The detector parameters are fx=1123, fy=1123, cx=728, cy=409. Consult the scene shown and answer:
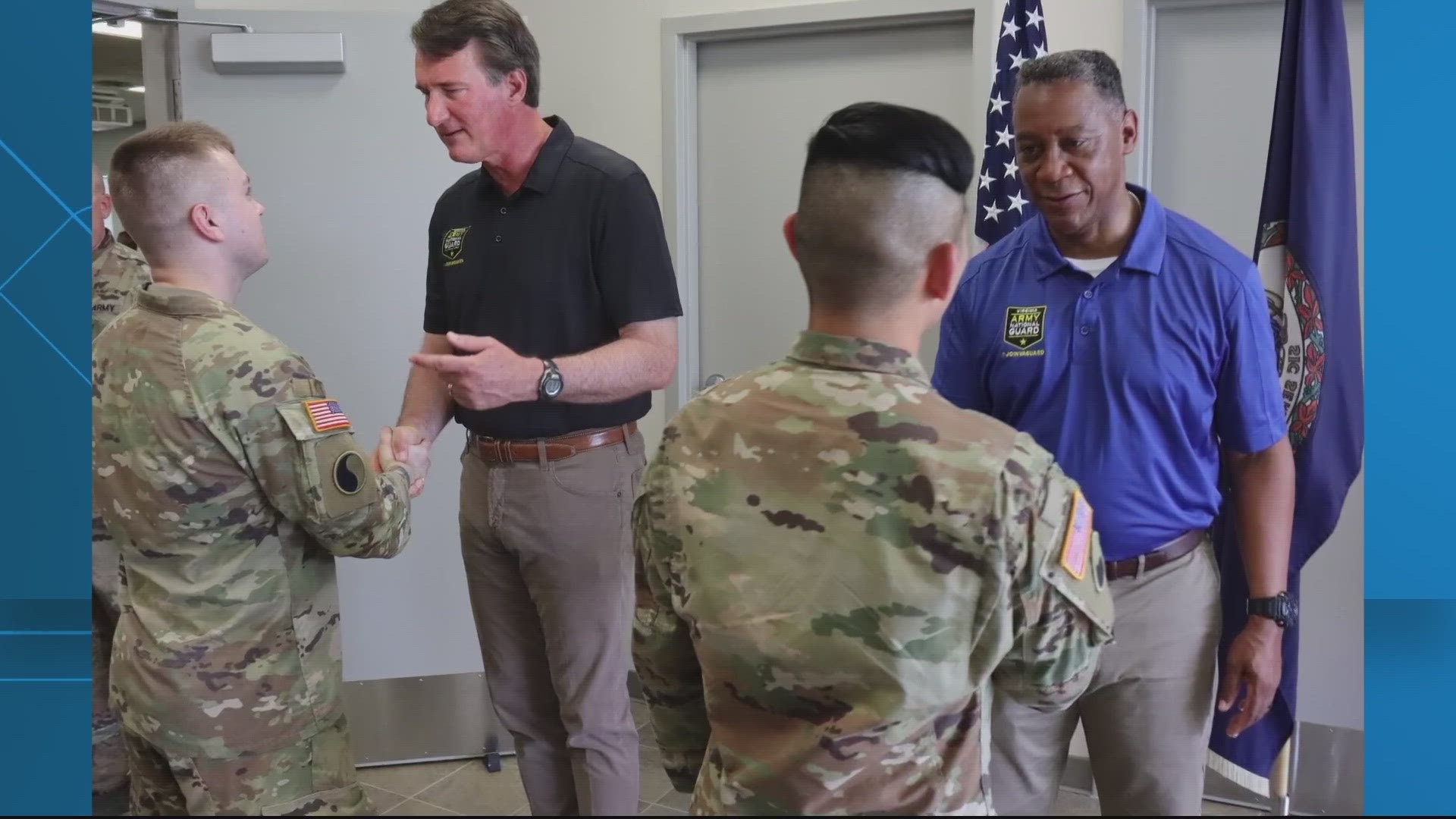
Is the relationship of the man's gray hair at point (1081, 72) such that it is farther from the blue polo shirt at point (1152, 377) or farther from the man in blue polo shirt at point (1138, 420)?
the blue polo shirt at point (1152, 377)

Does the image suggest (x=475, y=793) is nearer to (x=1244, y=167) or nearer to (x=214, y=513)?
(x=214, y=513)

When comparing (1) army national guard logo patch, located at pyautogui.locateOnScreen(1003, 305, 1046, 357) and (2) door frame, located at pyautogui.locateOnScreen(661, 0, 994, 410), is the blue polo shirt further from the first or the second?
(2) door frame, located at pyautogui.locateOnScreen(661, 0, 994, 410)

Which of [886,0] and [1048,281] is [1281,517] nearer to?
[1048,281]

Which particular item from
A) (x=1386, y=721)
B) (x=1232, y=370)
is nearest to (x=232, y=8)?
(x=1232, y=370)

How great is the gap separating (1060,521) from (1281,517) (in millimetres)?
764

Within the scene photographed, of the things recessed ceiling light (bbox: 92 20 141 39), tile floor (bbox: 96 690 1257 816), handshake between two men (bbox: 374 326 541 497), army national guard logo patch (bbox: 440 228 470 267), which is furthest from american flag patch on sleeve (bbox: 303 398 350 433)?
recessed ceiling light (bbox: 92 20 141 39)

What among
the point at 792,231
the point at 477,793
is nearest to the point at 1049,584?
the point at 792,231

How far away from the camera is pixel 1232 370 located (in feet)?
5.24

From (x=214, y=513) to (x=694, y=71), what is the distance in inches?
83.6

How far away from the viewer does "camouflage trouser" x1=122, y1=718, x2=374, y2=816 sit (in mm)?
1636

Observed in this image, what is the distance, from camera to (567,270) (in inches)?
80.0

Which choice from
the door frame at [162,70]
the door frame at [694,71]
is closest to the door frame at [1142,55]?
the door frame at [694,71]

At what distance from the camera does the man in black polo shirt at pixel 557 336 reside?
203 cm

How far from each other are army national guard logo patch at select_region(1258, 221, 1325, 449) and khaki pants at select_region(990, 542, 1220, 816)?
2.26 feet
